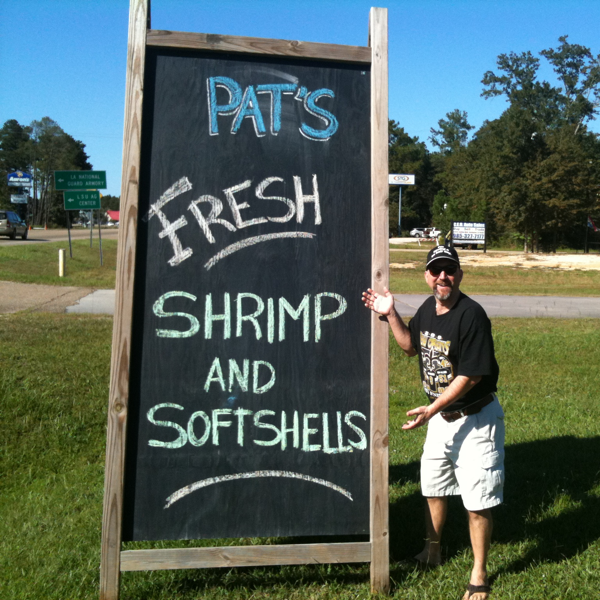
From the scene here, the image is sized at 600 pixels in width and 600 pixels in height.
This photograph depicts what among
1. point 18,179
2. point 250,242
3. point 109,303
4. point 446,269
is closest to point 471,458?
point 446,269

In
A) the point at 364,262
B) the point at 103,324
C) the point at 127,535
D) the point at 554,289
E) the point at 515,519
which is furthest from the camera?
the point at 554,289

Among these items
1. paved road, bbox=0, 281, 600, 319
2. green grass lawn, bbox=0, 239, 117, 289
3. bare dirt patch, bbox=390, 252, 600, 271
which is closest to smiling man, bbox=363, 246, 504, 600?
paved road, bbox=0, 281, 600, 319

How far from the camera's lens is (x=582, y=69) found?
7044 cm

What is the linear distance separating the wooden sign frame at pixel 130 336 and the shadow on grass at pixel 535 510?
49 cm

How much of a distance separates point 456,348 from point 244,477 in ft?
3.73

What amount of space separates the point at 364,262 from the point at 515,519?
6.42ft

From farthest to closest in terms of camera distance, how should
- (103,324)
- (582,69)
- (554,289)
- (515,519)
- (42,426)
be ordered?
(582,69) < (554,289) < (103,324) < (42,426) < (515,519)

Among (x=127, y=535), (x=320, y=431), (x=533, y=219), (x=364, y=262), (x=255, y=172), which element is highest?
(x=255, y=172)

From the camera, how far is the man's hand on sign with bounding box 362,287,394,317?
10.4ft

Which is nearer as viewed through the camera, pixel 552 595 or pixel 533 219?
pixel 552 595

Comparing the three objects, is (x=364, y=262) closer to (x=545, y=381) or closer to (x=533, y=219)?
(x=545, y=381)

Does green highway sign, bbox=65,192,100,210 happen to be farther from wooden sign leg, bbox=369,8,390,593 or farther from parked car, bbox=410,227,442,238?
parked car, bbox=410,227,442,238

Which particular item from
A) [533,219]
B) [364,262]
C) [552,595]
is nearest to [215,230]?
[364,262]

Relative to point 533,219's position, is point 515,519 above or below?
above
